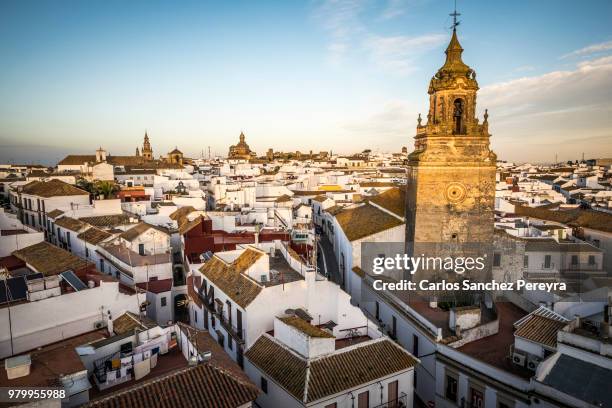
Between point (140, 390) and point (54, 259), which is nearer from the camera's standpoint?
point (140, 390)

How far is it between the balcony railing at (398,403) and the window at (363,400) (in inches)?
17.3

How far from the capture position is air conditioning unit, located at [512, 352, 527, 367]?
15055 mm

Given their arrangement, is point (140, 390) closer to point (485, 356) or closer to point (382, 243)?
point (485, 356)

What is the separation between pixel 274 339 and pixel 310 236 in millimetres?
14930

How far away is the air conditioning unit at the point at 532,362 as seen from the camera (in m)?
14.6

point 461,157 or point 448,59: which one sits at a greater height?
point 448,59

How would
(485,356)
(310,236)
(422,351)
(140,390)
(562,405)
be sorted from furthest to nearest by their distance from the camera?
(310,236)
(422,351)
(485,356)
(562,405)
(140,390)

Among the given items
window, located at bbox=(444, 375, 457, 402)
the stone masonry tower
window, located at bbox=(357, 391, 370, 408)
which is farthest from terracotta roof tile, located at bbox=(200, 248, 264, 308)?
the stone masonry tower

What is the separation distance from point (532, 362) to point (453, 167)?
10.4 meters

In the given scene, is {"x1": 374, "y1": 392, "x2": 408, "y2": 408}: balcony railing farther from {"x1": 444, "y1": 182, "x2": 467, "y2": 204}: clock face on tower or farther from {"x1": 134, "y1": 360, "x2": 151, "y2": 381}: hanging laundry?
{"x1": 444, "y1": 182, "x2": 467, "y2": 204}: clock face on tower

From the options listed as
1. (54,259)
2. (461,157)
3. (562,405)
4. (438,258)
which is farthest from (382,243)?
(54,259)

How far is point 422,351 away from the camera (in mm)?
17953

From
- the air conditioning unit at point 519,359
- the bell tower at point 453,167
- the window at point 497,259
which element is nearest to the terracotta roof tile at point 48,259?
the bell tower at point 453,167

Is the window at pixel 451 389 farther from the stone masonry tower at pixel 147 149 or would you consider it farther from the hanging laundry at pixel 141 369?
the stone masonry tower at pixel 147 149
